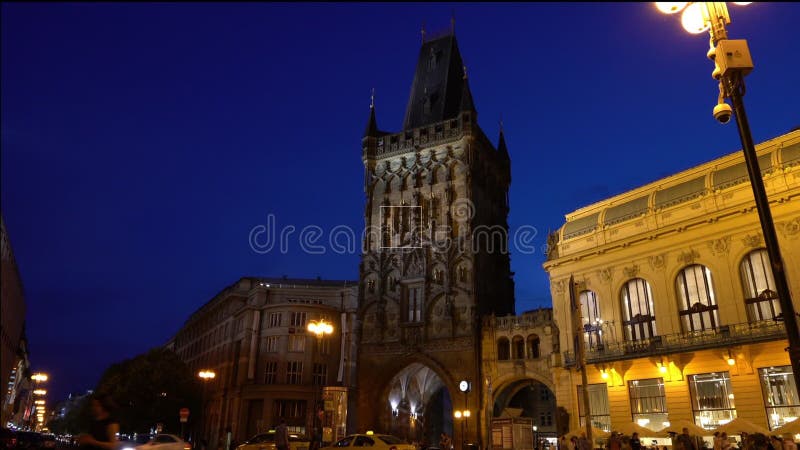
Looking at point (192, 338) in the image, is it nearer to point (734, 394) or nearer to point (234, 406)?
point (234, 406)

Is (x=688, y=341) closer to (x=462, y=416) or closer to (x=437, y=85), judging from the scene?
(x=462, y=416)

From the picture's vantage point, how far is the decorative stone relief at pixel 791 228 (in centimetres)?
2696

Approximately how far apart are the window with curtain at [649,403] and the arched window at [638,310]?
2.57m

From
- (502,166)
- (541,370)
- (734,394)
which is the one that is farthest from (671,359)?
(502,166)

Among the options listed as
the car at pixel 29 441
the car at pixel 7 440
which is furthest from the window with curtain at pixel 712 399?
the car at pixel 29 441

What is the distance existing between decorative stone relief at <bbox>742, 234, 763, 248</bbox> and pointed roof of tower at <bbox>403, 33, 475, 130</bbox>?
2841cm

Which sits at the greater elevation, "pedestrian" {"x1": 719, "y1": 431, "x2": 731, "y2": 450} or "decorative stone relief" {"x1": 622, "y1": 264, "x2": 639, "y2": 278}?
"decorative stone relief" {"x1": 622, "y1": 264, "x2": 639, "y2": 278}

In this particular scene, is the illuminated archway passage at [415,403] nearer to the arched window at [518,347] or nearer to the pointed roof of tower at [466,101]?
A: the arched window at [518,347]

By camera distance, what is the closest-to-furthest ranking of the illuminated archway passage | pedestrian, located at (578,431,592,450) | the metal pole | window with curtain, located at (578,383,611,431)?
the metal pole < pedestrian, located at (578,431,592,450) < window with curtain, located at (578,383,611,431) < the illuminated archway passage

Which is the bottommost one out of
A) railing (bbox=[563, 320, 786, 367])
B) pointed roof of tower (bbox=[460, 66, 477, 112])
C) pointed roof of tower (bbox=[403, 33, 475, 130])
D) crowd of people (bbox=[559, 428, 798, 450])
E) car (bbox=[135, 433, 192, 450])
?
car (bbox=[135, 433, 192, 450])

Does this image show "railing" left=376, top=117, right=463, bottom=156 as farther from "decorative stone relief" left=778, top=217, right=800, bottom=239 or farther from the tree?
the tree

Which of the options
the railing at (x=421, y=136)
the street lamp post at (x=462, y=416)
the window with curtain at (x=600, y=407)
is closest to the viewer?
the window with curtain at (x=600, y=407)

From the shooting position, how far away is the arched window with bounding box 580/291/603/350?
34250 millimetres

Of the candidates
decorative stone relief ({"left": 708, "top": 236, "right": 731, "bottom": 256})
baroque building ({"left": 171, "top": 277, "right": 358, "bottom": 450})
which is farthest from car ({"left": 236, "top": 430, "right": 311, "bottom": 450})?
baroque building ({"left": 171, "top": 277, "right": 358, "bottom": 450})
